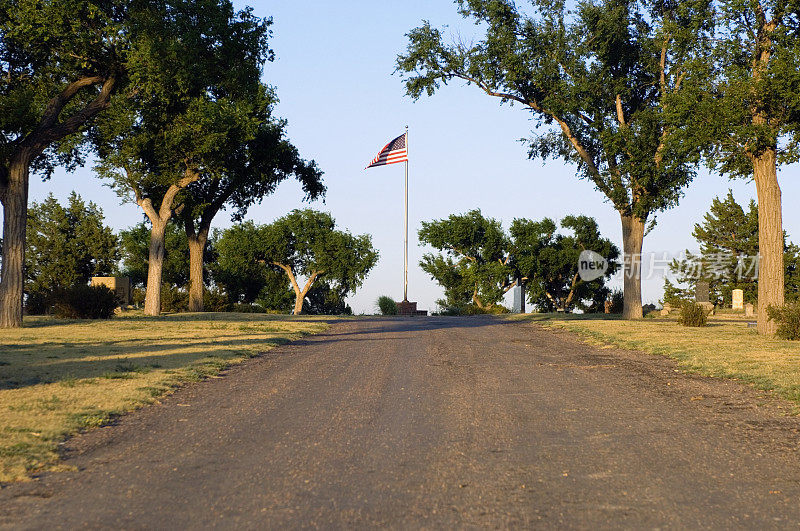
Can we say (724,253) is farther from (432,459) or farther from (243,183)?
(432,459)

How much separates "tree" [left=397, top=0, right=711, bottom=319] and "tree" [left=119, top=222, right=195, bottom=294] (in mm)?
36476

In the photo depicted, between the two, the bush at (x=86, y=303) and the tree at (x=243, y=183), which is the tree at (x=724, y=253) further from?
the bush at (x=86, y=303)

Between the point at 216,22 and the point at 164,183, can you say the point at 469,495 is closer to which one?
the point at 216,22

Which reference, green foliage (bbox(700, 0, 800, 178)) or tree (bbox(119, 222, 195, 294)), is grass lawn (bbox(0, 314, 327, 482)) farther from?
tree (bbox(119, 222, 195, 294))

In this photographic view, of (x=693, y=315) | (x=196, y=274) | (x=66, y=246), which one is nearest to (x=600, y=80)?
(x=693, y=315)

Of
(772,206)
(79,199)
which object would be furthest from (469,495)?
(79,199)

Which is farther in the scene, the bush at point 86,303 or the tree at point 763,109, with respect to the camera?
the bush at point 86,303

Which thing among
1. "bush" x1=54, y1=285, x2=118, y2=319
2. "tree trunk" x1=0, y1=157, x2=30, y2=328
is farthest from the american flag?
"tree trunk" x1=0, y1=157, x2=30, y2=328

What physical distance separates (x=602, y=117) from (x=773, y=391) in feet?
77.3

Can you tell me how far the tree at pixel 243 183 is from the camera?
34250mm

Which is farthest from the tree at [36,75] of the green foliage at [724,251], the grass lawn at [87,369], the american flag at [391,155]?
the green foliage at [724,251]

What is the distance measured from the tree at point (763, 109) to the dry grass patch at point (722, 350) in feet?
7.87

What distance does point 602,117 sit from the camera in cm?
3247

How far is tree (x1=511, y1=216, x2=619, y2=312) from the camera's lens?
58375mm
